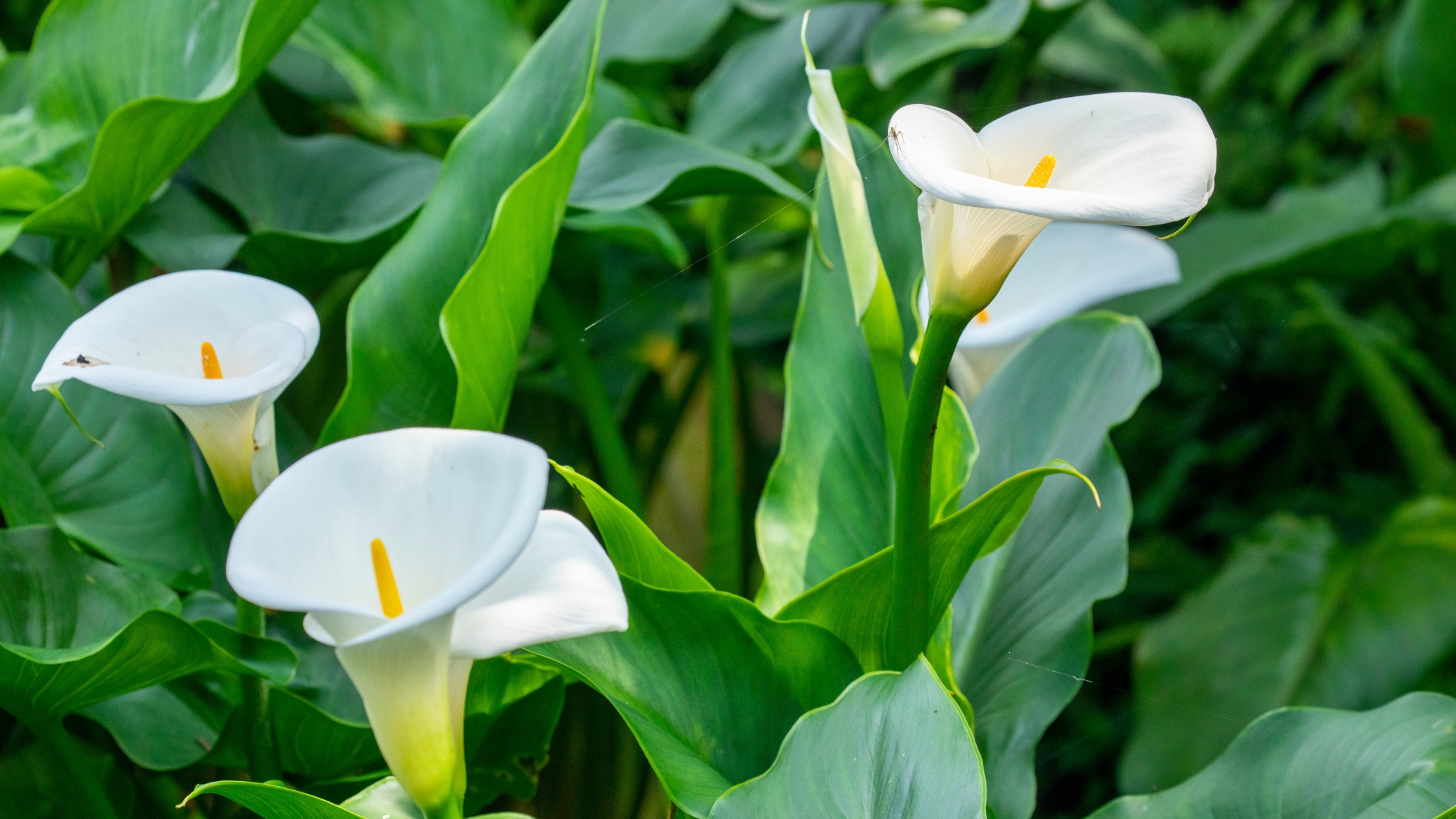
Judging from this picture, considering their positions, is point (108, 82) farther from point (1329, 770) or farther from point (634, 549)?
point (1329, 770)

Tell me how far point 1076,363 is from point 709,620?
0.90 ft

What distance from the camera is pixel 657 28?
0.77 m

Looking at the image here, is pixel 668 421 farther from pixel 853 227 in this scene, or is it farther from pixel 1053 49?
pixel 1053 49

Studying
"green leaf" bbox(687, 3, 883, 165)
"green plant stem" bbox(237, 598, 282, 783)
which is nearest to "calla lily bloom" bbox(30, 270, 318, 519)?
Answer: "green plant stem" bbox(237, 598, 282, 783)

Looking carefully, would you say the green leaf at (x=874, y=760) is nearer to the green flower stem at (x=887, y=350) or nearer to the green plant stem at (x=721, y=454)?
the green flower stem at (x=887, y=350)

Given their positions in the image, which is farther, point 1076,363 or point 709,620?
point 1076,363

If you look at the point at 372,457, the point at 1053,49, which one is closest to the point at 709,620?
the point at 372,457

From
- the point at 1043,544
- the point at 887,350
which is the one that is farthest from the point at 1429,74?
the point at 887,350

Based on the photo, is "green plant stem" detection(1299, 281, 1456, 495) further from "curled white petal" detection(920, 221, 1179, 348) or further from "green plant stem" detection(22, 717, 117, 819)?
"green plant stem" detection(22, 717, 117, 819)

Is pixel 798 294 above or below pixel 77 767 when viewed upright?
below

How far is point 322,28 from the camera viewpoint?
0.66 m

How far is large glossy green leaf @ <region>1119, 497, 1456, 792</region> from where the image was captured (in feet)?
2.49

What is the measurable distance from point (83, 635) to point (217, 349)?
0.13 m

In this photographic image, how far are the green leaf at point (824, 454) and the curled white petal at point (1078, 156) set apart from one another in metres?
0.15
